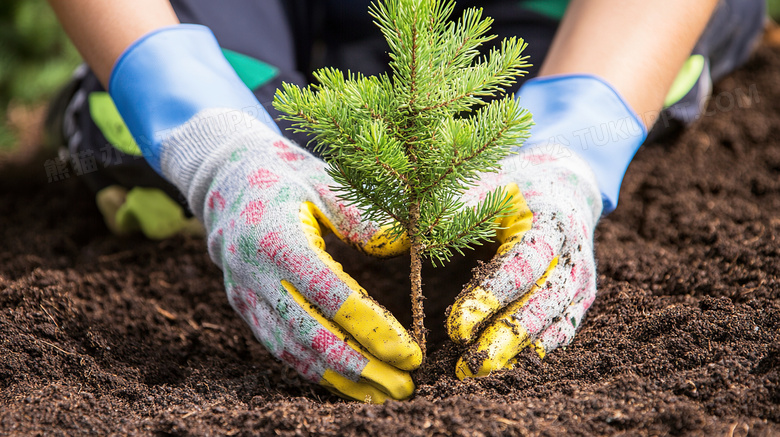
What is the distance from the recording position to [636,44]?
1975mm

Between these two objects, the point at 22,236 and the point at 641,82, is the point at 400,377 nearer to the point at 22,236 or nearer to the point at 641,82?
the point at 641,82

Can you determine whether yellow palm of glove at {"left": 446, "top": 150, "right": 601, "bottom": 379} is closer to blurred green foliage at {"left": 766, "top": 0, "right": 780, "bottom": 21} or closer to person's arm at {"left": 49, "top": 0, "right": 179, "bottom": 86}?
person's arm at {"left": 49, "top": 0, "right": 179, "bottom": 86}

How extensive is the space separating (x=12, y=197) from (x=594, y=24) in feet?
10.3

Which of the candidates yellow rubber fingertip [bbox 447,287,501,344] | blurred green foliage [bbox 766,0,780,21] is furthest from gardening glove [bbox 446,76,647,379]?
blurred green foliage [bbox 766,0,780,21]

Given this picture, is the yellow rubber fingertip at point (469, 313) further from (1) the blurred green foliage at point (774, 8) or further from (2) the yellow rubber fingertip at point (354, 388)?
(1) the blurred green foliage at point (774, 8)

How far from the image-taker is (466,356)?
1470 millimetres

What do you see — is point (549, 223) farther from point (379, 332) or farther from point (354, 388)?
point (354, 388)

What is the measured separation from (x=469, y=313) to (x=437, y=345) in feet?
1.15

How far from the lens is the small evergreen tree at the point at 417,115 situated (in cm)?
121

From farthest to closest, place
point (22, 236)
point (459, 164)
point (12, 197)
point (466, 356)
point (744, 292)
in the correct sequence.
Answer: point (12, 197), point (22, 236), point (744, 292), point (466, 356), point (459, 164)

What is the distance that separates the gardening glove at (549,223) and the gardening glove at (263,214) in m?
0.23

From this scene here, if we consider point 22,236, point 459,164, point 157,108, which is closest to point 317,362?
point 459,164

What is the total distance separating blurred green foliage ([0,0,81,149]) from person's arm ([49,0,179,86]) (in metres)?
2.27

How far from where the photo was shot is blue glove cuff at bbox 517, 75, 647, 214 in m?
1.90
